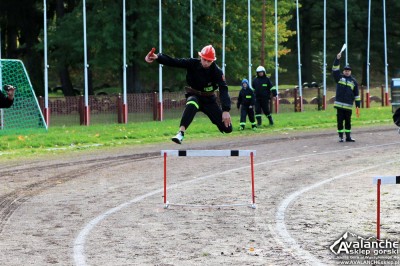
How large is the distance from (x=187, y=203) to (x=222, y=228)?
260 cm

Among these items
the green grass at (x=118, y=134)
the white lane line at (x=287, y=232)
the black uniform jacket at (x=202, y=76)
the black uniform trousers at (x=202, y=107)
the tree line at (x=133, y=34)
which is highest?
the tree line at (x=133, y=34)

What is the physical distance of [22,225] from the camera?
1366cm

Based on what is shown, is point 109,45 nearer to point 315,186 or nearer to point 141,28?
point 141,28

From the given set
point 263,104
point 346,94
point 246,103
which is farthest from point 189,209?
point 263,104

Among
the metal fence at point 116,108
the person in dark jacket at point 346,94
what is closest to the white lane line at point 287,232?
the person in dark jacket at point 346,94

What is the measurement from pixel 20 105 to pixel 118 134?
5073 mm

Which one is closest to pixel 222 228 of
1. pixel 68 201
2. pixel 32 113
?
pixel 68 201

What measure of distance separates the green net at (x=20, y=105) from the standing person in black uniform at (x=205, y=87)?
16.4 meters

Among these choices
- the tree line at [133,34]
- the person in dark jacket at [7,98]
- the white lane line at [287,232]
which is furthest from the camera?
the tree line at [133,34]

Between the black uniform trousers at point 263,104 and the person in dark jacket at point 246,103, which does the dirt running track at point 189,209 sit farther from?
the black uniform trousers at point 263,104

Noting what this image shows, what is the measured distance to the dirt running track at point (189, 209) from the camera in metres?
11.6

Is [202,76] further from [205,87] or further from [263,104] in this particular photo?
[263,104]

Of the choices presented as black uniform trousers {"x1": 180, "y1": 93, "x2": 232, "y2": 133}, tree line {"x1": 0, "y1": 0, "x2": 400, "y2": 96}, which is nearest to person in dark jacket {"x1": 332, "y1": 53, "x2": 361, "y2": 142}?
black uniform trousers {"x1": 180, "y1": 93, "x2": 232, "y2": 133}

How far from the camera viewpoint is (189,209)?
15.2 metres
